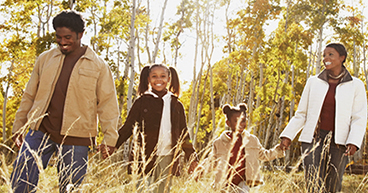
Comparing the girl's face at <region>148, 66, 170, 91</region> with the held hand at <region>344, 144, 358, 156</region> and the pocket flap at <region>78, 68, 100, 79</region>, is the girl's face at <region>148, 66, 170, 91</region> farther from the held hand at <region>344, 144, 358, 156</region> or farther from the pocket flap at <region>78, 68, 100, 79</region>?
the held hand at <region>344, 144, 358, 156</region>

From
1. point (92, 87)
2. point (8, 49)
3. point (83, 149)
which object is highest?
point (8, 49)

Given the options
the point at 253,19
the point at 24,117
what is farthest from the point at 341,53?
the point at 253,19

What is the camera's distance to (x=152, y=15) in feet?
49.7

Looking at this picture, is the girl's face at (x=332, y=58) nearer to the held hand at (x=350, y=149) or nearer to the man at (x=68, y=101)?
the held hand at (x=350, y=149)

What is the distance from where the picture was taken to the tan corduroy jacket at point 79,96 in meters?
2.87

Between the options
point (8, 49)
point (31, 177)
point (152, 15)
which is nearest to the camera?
point (31, 177)

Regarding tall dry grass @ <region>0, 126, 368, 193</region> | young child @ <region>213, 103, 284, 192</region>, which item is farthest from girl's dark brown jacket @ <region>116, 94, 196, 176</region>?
young child @ <region>213, 103, 284, 192</region>

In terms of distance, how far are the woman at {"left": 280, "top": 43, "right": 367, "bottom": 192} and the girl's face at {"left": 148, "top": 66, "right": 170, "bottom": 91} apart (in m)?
1.29

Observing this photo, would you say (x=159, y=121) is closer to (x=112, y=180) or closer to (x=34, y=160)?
(x=34, y=160)

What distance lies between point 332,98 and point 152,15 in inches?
483

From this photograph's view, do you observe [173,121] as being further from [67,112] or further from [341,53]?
[341,53]

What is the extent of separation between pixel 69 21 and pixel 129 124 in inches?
42.9

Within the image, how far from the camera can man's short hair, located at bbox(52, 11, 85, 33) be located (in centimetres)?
291

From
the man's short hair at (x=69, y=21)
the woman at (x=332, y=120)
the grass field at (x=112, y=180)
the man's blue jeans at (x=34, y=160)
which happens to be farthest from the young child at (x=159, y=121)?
the woman at (x=332, y=120)
